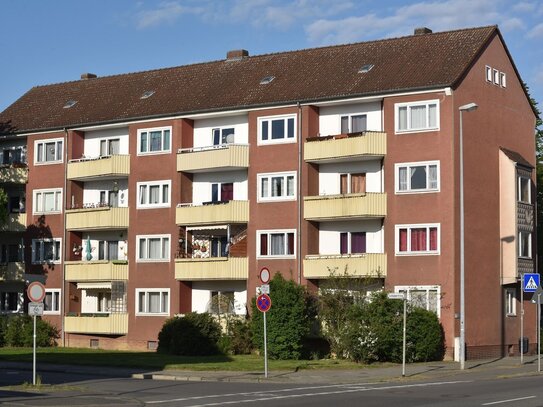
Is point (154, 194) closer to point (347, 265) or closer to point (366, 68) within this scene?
point (347, 265)

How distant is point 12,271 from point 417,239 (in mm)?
25337

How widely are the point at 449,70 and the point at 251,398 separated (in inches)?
990

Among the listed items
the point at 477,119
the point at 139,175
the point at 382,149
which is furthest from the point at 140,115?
the point at 477,119

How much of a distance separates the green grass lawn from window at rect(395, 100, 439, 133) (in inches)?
447

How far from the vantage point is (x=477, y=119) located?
49.4 m

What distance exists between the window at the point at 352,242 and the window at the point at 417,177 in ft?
11.0

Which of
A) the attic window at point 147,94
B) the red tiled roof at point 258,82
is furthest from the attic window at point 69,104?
the attic window at point 147,94

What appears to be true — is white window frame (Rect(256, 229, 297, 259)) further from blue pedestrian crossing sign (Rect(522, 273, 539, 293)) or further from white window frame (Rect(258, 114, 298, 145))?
blue pedestrian crossing sign (Rect(522, 273, 539, 293))

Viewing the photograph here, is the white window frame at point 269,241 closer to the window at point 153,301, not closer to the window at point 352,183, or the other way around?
the window at point 352,183

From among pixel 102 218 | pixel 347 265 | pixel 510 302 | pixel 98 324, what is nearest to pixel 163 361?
pixel 347 265

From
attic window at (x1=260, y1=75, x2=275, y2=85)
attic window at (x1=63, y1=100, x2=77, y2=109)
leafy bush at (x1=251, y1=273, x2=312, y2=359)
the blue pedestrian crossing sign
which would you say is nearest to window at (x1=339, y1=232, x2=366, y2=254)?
leafy bush at (x1=251, y1=273, x2=312, y2=359)

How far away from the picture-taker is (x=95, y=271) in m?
57.4

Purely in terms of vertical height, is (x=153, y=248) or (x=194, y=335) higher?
(x=153, y=248)

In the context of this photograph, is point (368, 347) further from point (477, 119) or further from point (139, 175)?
point (139, 175)
